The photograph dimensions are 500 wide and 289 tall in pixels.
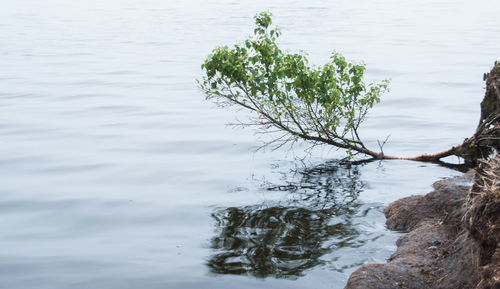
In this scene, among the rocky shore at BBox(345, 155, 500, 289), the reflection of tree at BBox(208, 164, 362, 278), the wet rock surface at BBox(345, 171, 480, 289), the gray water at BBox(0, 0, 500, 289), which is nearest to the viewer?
the rocky shore at BBox(345, 155, 500, 289)

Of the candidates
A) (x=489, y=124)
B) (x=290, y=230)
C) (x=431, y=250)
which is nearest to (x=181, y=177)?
(x=290, y=230)

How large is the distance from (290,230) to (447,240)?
341 centimetres

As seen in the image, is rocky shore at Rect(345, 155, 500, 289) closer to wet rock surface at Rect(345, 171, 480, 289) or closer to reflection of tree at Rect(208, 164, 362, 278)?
wet rock surface at Rect(345, 171, 480, 289)

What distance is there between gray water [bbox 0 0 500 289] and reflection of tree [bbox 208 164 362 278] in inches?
1.4

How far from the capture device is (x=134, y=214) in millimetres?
13125

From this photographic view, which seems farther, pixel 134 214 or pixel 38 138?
pixel 38 138

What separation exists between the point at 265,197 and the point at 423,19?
163 ft

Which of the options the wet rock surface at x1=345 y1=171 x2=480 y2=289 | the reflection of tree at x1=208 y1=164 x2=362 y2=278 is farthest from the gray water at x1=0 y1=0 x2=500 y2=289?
the wet rock surface at x1=345 y1=171 x2=480 y2=289

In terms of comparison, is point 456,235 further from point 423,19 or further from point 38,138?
point 423,19

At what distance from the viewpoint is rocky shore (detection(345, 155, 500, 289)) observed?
6484 mm

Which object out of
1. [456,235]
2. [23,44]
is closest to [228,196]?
[456,235]

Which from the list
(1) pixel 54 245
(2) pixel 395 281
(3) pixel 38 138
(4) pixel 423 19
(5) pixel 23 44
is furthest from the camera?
(4) pixel 423 19

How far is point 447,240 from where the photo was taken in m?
8.76

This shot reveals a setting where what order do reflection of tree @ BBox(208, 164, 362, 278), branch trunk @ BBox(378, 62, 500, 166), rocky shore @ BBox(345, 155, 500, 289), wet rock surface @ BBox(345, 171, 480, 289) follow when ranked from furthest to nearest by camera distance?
branch trunk @ BBox(378, 62, 500, 166)
reflection of tree @ BBox(208, 164, 362, 278)
wet rock surface @ BBox(345, 171, 480, 289)
rocky shore @ BBox(345, 155, 500, 289)
